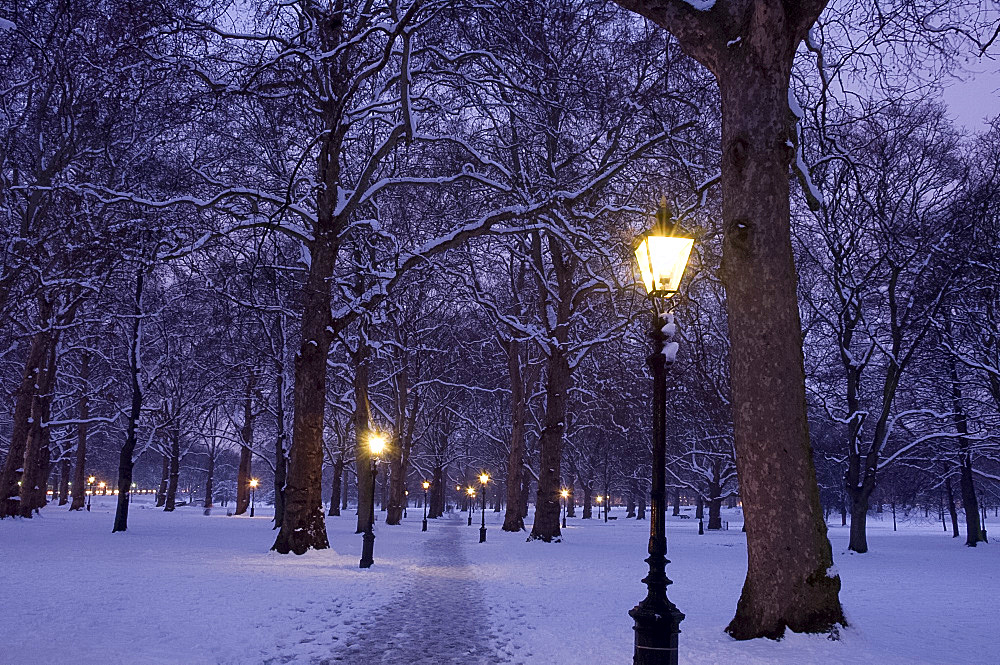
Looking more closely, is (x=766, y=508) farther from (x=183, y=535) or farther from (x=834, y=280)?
(x=183, y=535)

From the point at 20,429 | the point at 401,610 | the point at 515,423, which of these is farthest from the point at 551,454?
the point at 20,429

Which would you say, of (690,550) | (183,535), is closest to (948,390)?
(690,550)

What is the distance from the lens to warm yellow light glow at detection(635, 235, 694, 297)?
5.97 meters

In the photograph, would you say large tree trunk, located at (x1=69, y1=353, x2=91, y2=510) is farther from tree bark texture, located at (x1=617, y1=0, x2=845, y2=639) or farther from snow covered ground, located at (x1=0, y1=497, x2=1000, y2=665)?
tree bark texture, located at (x1=617, y1=0, x2=845, y2=639)

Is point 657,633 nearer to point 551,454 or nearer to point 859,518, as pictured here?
point 551,454

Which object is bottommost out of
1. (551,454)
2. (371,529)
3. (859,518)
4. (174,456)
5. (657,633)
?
(859,518)

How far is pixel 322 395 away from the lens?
48.6 ft

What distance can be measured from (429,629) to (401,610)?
1.39 m

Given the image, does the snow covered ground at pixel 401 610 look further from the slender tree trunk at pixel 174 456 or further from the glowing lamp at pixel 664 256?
the slender tree trunk at pixel 174 456

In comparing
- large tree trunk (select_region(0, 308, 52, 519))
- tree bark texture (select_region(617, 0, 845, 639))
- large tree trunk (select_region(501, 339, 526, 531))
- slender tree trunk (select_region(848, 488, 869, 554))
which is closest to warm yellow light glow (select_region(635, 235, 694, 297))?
tree bark texture (select_region(617, 0, 845, 639))

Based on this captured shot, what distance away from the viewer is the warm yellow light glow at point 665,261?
5.97 m

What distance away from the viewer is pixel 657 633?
5.25 metres

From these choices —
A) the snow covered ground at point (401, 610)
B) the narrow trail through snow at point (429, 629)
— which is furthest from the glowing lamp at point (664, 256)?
the narrow trail through snow at point (429, 629)

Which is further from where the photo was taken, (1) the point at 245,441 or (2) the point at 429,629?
(1) the point at 245,441
